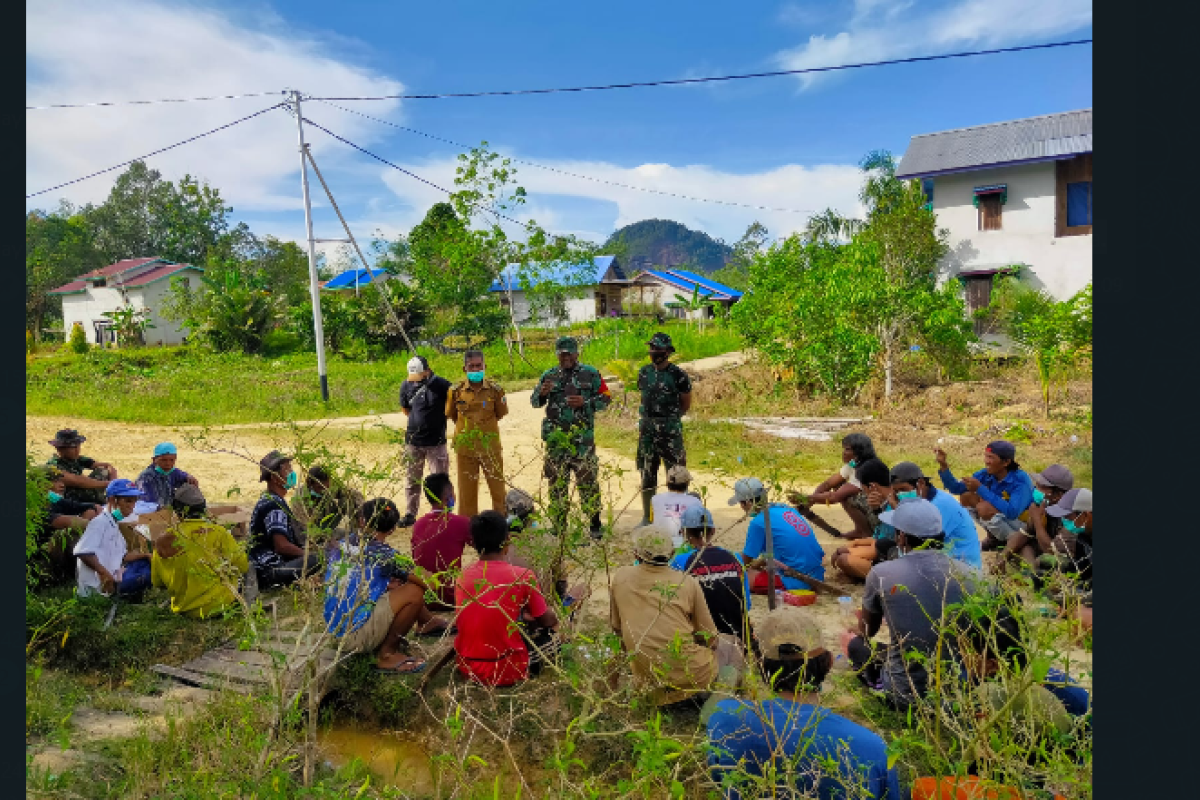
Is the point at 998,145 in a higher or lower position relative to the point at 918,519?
higher

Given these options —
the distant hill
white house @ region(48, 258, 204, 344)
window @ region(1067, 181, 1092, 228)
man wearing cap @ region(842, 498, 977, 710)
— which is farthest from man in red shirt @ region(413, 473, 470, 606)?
the distant hill

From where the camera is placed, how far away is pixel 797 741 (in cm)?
271

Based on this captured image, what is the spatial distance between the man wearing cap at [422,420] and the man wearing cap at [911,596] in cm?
444

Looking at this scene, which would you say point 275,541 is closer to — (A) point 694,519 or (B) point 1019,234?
Answer: (A) point 694,519

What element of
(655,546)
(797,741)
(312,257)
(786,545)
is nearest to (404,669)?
(655,546)

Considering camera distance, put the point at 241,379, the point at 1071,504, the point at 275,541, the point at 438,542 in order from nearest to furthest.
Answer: the point at 438,542
the point at 1071,504
the point at 275,541
the point at 241,379

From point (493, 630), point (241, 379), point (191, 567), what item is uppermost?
point (241, 379)

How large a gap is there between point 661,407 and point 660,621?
3595mm

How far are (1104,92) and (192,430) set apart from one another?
15.0 metres

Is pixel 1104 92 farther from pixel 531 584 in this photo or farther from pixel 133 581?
pixel 133 581

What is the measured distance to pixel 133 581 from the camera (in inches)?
221

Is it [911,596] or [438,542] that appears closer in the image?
[911,596]

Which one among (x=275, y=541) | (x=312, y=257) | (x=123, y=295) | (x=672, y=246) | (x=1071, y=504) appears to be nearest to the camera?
(x=1071, y=504)

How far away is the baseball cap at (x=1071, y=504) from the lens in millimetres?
5223
